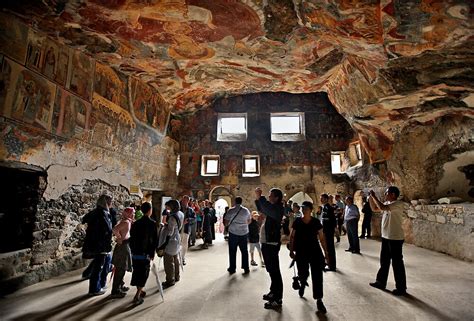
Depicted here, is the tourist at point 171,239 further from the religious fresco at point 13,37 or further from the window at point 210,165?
the window at point 210,165

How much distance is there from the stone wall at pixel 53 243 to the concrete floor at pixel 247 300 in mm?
270

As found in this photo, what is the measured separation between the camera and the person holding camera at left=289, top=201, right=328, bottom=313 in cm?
368

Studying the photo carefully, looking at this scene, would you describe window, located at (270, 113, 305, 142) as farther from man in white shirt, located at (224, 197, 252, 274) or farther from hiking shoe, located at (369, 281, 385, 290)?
hiking shoe, located at (369, 281, 385, 290)

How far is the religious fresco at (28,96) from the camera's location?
4629 mm

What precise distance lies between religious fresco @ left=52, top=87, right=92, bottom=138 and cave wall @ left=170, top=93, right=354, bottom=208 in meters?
6.94

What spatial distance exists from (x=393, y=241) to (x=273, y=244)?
6.94ft

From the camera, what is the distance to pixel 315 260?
3725 mm

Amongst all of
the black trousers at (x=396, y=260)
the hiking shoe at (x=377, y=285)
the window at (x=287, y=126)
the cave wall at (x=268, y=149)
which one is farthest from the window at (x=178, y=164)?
the black trousers at (x=396, y=260)

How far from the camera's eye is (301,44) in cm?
664

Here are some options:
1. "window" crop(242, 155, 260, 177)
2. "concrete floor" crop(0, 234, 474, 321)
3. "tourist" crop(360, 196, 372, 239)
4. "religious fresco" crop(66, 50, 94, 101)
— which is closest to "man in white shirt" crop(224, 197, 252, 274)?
"concrete floor" crop(0, 234, 474, 321)

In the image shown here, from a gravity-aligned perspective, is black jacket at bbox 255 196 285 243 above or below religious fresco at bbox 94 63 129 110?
below

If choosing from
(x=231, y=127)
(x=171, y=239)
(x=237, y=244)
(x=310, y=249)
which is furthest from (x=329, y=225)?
(x=231, y=127)

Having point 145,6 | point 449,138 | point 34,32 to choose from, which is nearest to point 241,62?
point 145,6

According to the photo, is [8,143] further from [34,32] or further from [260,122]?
[260,122]
